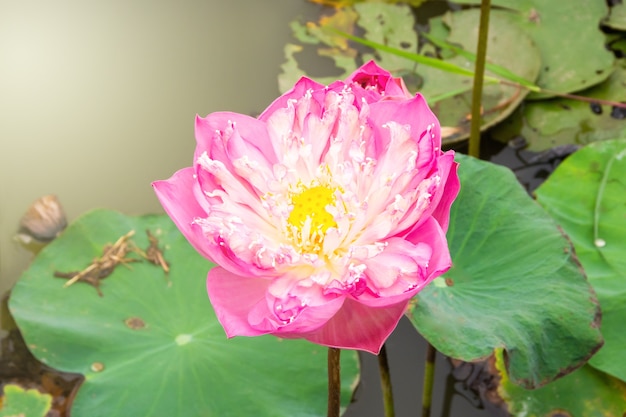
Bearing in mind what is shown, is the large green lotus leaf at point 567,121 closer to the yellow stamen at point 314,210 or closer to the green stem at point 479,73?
the green stem at point 479,73

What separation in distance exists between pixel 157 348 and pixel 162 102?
0.79 meters

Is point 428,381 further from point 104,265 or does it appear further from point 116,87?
point 116,87

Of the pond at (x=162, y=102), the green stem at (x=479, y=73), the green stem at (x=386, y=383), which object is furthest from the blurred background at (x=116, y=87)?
the green stem at (x=386, y=383)

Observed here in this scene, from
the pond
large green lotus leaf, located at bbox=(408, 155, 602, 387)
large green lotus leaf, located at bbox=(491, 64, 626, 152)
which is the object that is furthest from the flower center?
large green lotus leaf, located at bbox=(491, 64, 626, 152)

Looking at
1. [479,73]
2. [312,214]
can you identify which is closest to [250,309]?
[312,214]

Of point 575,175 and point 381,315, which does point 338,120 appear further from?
point 575,175

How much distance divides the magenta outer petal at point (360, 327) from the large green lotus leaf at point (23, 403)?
66 centimetres

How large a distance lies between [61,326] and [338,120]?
0.66 meters

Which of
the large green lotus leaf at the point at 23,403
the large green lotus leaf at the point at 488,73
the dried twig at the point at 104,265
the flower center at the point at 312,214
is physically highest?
the flower center at the point at 312,214

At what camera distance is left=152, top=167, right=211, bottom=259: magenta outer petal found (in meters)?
0.67

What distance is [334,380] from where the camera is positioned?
29.8 inches

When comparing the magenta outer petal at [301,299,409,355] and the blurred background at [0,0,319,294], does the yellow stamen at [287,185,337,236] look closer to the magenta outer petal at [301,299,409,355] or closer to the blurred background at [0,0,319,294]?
the magenta outer petal at [301,299,409,355]

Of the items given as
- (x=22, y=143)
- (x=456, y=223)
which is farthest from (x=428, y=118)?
(x=22, y=143)

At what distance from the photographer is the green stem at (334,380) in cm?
73
